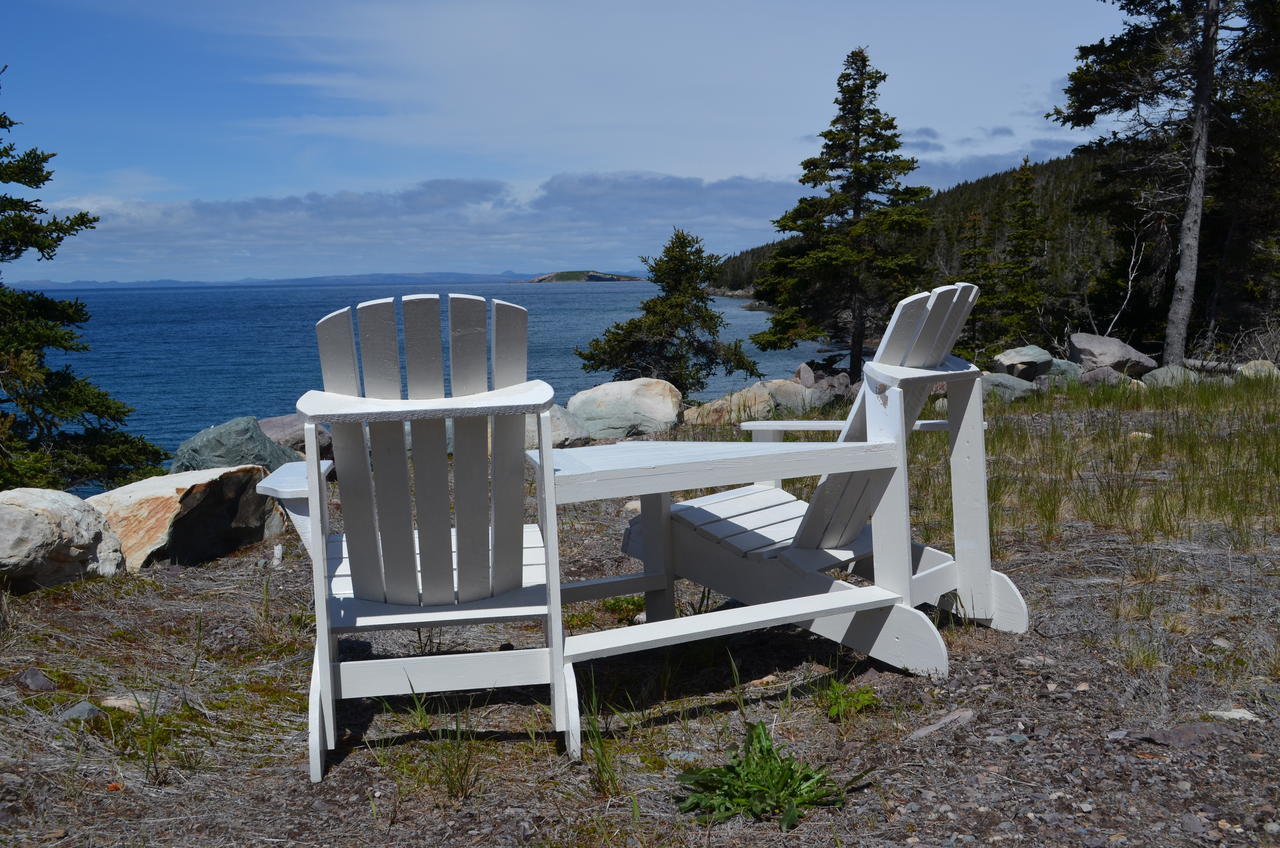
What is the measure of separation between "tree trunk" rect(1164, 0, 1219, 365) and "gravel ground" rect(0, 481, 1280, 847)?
1196cm

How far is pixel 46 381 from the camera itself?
8016 millimetres

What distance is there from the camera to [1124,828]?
1964mm

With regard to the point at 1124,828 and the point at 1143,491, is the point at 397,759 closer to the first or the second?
the point at 1124,828

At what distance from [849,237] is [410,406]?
15630mm

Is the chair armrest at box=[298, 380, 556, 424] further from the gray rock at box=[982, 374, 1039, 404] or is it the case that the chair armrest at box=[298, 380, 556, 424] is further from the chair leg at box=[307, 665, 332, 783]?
the gray rock at box=[982, 374, 1039, 404]

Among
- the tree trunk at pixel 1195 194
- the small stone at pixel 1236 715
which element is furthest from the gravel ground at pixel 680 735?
the tree trunk at pixel 1195 194

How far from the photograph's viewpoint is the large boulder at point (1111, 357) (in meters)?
14.2

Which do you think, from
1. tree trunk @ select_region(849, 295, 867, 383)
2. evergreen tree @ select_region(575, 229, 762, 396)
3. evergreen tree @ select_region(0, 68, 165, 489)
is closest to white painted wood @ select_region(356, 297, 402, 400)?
evergreen tree @ select_region(0, 68, 165, 489)

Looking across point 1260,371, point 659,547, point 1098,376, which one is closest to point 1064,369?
point 1098,376

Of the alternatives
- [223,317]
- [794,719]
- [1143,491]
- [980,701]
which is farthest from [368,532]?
[223,317]

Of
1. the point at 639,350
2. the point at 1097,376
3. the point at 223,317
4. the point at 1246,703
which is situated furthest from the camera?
the point at 223,317

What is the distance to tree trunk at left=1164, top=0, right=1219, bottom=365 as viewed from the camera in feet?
45.2

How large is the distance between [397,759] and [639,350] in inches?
481

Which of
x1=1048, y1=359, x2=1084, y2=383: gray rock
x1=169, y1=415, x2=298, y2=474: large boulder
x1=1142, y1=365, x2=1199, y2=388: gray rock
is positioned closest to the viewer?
x1=169, y1=415, x2=298, y2=474: large boulder
